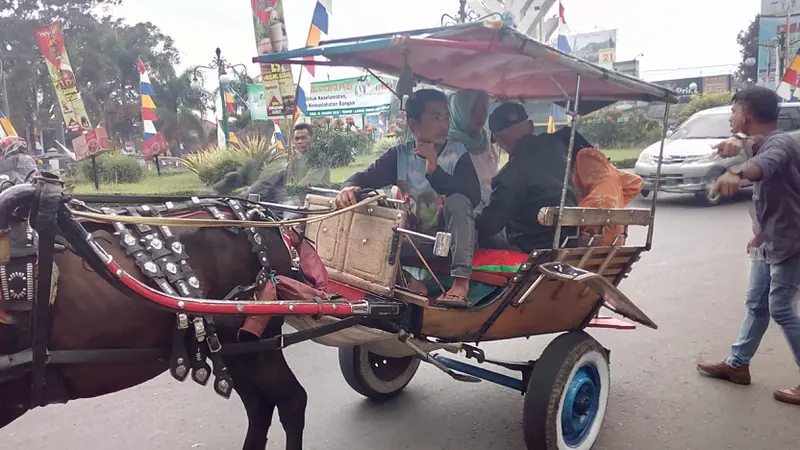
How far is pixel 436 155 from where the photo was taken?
10.2ft

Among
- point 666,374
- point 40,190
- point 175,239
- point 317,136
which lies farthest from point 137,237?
point 317,136

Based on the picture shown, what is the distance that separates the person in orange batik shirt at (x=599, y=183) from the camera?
3.34 meters

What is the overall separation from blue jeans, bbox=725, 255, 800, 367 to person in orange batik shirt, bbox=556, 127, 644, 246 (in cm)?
93

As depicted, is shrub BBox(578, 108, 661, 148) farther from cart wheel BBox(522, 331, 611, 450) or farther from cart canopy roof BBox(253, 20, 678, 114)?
cart wheel BBox(522, 331, 611, 450)

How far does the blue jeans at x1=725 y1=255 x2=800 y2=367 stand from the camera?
11.2 ft

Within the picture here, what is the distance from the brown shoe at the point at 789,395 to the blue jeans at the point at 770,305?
21 centimetres

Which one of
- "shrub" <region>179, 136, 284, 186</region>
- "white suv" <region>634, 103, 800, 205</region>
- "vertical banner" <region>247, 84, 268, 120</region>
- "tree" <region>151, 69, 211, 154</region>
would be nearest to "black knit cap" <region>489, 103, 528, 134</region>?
"shrub" <region>179, 136, 284, 186</region>

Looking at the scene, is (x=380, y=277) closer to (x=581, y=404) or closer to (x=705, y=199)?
(x=581, y=404)

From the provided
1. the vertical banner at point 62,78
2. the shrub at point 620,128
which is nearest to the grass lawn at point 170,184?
the shrub at point 620,128

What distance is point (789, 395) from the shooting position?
3.52 meters

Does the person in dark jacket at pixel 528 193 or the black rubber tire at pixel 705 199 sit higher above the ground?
the person in dark jacket at pixel 528 193

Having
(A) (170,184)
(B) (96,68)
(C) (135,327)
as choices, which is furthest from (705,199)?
(B) (96,68)

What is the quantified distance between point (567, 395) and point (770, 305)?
4.89 ft

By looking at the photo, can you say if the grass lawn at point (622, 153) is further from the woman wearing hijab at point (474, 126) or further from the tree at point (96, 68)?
the tree at point (96, 68)
